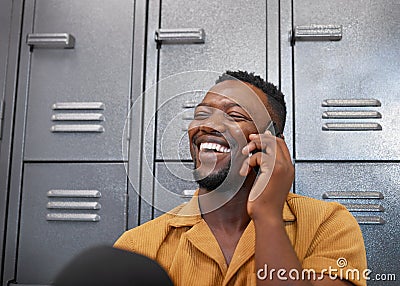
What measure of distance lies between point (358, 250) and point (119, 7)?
1.25 m

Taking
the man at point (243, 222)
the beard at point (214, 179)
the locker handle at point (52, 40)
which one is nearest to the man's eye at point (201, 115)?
the man at point (243, 222)

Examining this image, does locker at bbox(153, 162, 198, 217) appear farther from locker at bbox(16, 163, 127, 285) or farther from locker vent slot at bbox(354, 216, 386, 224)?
locker vent slot at bbox(354, 216, 386, 224)

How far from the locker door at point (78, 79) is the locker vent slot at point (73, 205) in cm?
12

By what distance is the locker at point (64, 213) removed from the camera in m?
1.87

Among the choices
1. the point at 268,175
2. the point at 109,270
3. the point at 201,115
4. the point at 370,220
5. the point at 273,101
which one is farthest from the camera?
the point at 370,220

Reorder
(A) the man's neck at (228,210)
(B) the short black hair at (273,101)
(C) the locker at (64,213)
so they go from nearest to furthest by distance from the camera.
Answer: (A) the man's neck at (228,210)
(B) the short black hair at (273,101)
(C) the locker at (64,213)

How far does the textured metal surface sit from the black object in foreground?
929 millimetres

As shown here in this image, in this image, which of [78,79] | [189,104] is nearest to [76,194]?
[78,79]

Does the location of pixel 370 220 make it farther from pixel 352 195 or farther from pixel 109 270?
pixel 109 270

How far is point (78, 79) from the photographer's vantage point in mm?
1971

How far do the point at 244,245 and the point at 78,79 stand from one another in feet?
3.28

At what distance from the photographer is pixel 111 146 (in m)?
1.92

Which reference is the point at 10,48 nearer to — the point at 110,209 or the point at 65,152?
Result: the point at 65,152

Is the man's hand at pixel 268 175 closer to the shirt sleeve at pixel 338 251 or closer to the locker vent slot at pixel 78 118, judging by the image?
the shirt sleeve at pixel 338 251
